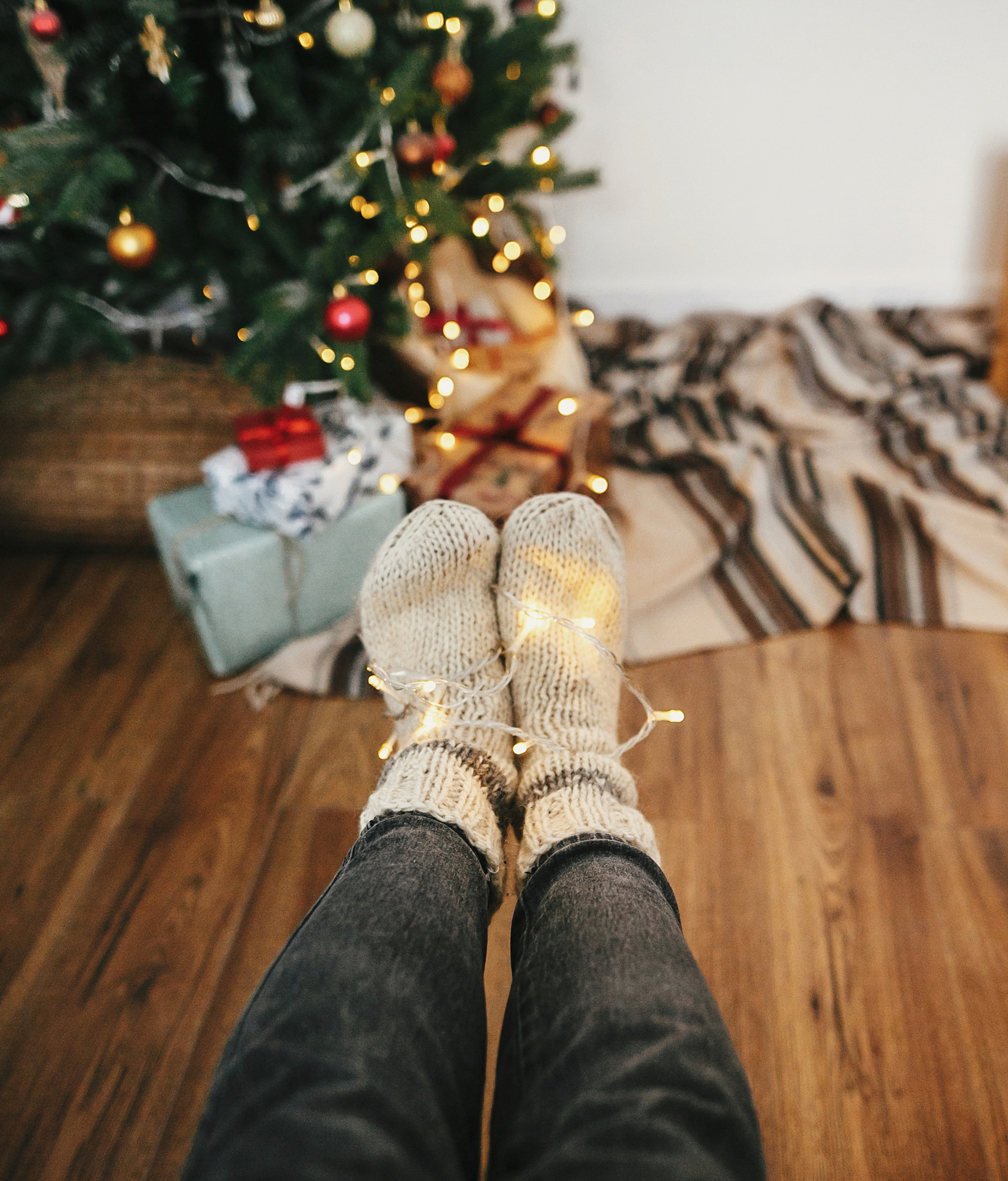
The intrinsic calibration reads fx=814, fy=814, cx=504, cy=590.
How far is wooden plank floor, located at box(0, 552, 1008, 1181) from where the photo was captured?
718mm

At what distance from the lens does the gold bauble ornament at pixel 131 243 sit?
3.06 ft

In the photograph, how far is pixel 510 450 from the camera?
1.18 meters

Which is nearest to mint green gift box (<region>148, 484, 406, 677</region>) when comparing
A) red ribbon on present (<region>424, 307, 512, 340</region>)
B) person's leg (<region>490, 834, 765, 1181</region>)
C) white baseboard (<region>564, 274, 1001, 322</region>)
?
red ribbon on present (<region>424, 307, 512, 340</region>)

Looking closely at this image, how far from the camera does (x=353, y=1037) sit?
43cm

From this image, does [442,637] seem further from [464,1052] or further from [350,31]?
[350,31]

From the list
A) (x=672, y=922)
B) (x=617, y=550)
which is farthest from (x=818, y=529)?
(x=672, y=922)

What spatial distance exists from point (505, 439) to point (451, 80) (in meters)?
0.46

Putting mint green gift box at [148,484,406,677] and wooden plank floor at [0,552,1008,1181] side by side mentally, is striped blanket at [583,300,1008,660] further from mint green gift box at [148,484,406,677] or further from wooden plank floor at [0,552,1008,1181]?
mint green gift box at [148,484,406,677]

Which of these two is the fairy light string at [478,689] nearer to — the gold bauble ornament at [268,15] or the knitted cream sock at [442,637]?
the knitted cream sock at [442,637]

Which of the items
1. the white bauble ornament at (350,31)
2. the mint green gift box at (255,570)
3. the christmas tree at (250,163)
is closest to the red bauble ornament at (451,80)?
the christmas tree at (250,163)

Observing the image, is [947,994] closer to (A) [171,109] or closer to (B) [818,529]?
(B) [818,529]

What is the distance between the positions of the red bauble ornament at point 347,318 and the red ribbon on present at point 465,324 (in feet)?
1.25

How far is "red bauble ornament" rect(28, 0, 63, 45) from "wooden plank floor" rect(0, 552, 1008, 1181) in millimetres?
728

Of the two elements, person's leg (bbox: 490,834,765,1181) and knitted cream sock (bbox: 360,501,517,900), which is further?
knitted cream sock (bbox: 360,501,517,900)
